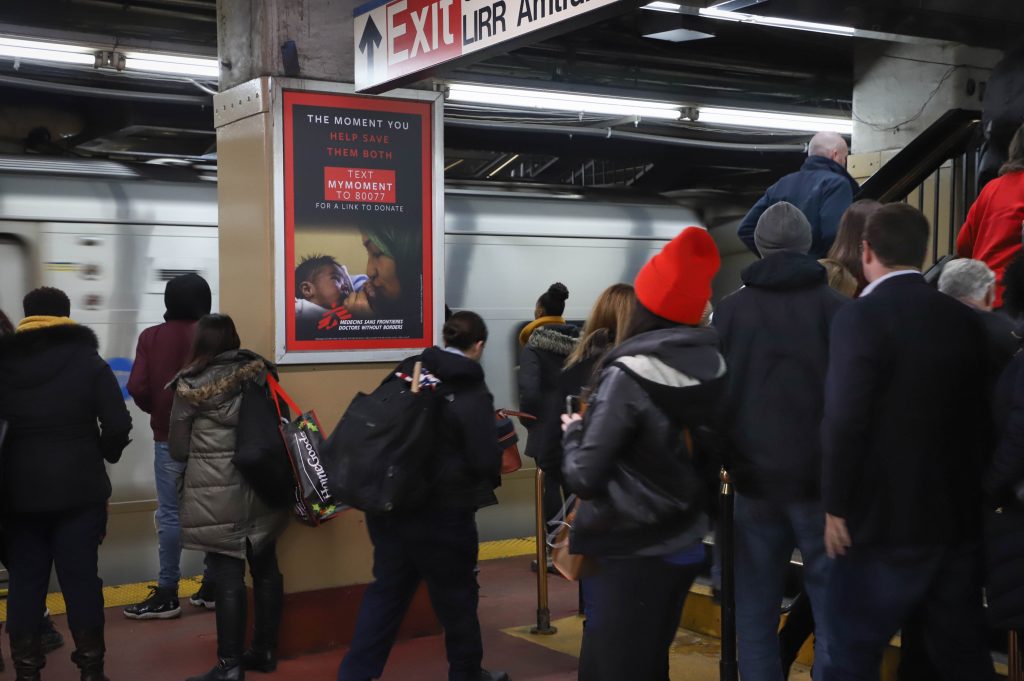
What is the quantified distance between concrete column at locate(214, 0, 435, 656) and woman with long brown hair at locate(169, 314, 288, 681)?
0.37 metres

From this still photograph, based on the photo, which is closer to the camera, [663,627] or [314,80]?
[663,627]

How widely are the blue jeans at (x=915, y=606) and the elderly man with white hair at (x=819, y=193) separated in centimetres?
196

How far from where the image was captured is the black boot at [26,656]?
4.73 meters

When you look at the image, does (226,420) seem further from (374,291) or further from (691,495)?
(691,495)

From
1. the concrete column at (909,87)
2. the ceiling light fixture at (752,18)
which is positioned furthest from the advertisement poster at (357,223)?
the concrete column at (909,87)

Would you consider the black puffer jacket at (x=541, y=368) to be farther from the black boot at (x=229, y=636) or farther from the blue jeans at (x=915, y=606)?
the blue jeans at (x=915, y=606)

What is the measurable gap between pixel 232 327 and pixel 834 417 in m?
2.71

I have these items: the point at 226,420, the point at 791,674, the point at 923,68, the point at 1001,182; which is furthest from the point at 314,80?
the point at 923,68

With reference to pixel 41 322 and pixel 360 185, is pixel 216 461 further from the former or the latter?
pixel 360 185

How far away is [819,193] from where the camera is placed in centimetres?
497

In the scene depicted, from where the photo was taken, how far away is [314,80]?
5305 millimetres

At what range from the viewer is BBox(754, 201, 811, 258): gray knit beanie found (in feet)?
12.5

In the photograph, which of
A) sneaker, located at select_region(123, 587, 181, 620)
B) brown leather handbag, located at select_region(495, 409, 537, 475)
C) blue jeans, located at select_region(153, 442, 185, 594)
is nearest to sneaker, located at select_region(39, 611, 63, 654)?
sneaker, located at select_region(123, 587, 181, 620)

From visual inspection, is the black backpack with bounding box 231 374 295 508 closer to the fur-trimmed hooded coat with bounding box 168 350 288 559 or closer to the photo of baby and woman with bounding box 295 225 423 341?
the fur-trimmed hooded coat with bounding box 168 350 288 559
